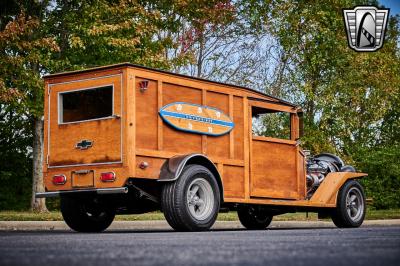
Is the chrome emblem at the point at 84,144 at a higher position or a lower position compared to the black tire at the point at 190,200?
higher

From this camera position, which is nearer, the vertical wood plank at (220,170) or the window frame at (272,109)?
the vertical wood plank at (220,170)

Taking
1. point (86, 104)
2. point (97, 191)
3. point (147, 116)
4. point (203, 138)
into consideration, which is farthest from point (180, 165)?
point (86, 104)

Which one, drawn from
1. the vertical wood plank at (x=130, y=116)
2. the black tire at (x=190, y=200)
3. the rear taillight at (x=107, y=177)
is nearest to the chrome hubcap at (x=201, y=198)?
the black tire at (x=190, y=200)

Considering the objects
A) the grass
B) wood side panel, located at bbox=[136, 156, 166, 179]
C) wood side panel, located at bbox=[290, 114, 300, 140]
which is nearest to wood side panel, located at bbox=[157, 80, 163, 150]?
wood side panel, located at bbox=[136, 156, 166, 179]

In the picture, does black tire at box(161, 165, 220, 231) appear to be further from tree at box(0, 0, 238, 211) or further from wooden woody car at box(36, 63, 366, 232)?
tree at box(0, 0, 238, 211)

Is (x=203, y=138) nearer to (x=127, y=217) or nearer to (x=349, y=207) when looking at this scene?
(x=349, y=207)

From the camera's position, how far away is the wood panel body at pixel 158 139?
442 inches

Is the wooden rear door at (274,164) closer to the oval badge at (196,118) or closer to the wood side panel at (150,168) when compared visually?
the oval badge at (196,118)

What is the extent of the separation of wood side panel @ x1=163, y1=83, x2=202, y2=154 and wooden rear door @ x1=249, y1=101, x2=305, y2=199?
140 centimetres

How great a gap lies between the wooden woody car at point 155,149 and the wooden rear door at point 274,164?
0.06 feet

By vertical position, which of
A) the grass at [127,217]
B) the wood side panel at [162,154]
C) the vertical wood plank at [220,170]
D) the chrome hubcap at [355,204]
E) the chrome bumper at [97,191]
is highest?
the wood side panel at [162,154]

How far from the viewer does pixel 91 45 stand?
20.4m

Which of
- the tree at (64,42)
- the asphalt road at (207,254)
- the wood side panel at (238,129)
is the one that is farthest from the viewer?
the tree at (64,42)

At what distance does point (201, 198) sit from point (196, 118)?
1308 millimetres
